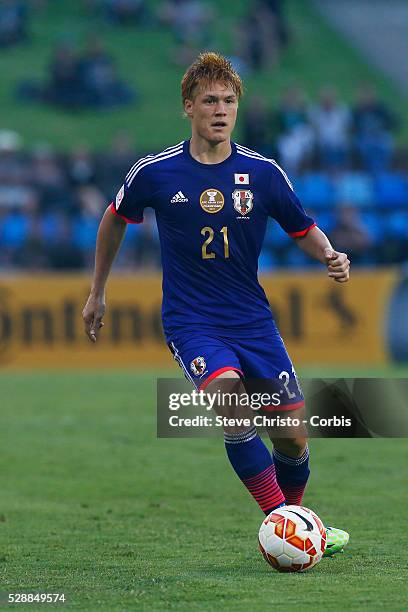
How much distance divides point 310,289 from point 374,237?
9.30ft

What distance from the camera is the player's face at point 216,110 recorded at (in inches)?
236

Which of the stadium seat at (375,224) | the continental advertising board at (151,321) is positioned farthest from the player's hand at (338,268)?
the stadium seat at (375,224)

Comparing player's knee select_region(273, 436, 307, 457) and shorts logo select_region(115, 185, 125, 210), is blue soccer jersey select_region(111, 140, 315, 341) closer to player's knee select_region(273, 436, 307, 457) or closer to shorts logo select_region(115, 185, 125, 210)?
shorts logo select_region(115, 185, 125, 210)

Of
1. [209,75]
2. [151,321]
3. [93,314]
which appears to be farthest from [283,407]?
[151,321]

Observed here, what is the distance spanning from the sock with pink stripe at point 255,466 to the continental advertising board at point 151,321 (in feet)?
40.1

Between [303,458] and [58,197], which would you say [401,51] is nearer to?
[58,197]

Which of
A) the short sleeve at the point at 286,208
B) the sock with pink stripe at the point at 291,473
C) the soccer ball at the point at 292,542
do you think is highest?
the short sleeve at the point at 286,208

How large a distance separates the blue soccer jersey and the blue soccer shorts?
0.06 meters

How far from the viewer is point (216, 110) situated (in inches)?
236

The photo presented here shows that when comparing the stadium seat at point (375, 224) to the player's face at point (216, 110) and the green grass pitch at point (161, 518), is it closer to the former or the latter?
the green grass pitch at point (161, 518)

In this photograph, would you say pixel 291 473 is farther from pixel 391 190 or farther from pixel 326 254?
pixel 391 190

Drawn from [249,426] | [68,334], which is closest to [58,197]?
[68,334]

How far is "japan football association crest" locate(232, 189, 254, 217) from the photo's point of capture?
19.8 feet

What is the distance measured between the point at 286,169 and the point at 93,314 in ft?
50.5
